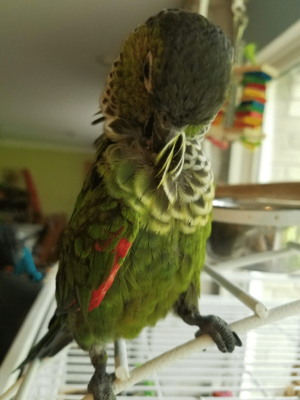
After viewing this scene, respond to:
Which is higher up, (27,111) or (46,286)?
(27,111)

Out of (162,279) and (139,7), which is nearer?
(162,279)

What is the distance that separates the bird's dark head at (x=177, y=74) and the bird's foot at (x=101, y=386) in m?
0.37

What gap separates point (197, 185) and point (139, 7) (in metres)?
1.28

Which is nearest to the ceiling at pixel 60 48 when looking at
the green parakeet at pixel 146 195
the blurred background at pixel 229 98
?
the blurred background at pixel 229 98

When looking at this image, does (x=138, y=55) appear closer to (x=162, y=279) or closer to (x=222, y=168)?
(x=162, y=279)

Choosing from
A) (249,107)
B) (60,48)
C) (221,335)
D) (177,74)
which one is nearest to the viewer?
(177,74)

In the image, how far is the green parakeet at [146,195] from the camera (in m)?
0.37

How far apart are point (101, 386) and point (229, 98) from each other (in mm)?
1008

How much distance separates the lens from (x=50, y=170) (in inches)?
201

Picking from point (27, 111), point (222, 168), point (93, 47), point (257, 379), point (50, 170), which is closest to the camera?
point (257, 379)

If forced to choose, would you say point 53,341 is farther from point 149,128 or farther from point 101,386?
point 149,128

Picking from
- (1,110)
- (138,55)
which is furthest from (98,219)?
(1,110)

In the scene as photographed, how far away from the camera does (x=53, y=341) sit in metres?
0.54

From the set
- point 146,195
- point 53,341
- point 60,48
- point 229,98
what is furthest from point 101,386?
point 60,48
